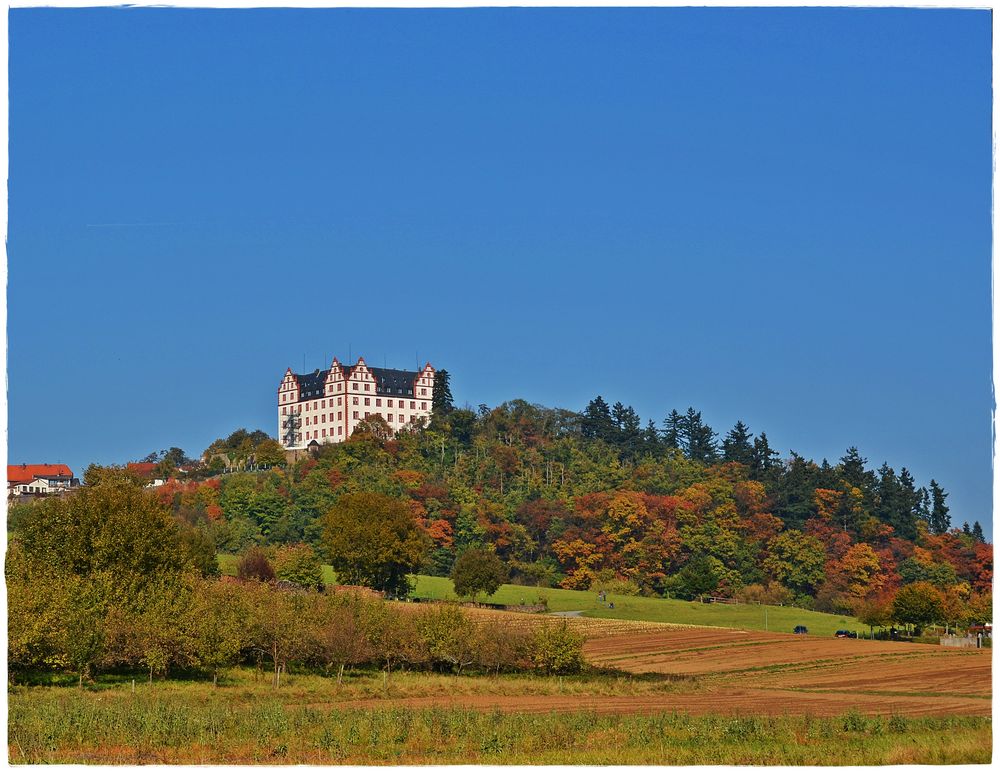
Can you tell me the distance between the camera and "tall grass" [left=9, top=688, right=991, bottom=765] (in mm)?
21141

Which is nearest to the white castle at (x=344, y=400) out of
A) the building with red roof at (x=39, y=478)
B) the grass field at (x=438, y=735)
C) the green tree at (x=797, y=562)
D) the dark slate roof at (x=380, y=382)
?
the dark slate roof at (x=380, y=382)

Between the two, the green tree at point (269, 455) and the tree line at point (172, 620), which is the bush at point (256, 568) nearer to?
the tree line at point (172, 620)

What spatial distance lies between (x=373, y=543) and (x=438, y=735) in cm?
Answer: 5531

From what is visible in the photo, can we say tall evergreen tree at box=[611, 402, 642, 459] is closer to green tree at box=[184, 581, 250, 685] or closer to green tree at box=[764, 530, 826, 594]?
green tree at box=[764, 530, 826, 594]

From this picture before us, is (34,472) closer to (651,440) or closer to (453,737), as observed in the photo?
(651,440)

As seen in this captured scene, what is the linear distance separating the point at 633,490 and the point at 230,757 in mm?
96921

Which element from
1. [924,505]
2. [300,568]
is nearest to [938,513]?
[924,505]

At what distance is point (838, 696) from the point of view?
4466 cm

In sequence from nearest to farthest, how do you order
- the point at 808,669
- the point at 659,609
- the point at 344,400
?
the point at 808,669
the point at 659,609
the point at 344,400

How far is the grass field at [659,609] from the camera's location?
3253 inches

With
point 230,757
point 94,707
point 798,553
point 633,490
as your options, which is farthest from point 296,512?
point 230,757

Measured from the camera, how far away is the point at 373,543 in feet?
267

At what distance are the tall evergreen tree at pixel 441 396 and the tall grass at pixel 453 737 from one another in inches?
4702

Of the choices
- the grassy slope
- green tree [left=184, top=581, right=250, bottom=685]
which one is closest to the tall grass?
green tree [left=184, top=581, right=250, bottom=685]
